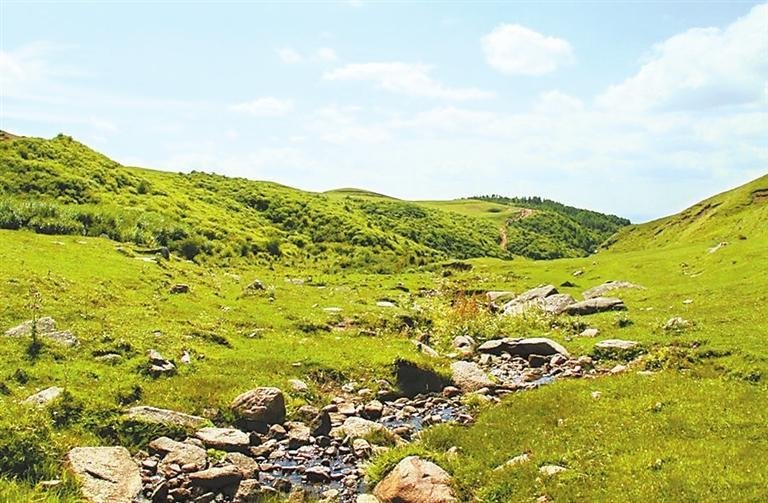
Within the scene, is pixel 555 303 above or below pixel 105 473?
above

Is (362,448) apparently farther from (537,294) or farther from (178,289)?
(537,294)

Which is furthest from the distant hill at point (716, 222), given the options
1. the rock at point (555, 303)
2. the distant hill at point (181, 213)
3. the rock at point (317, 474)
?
the rock at point (317, 474)

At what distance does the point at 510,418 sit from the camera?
2102cm

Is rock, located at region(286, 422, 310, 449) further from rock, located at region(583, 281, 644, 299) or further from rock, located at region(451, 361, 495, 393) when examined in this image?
rock, located at region(583, 281, 644, 299)

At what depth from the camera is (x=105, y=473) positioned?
16.2 meters

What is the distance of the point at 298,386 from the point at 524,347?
1353 centimetres

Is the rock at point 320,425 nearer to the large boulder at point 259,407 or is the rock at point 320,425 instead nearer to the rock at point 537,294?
the large boulder at point 259,407

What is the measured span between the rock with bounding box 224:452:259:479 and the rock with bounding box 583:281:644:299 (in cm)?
4067

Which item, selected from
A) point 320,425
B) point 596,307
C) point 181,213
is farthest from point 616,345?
point 181,213

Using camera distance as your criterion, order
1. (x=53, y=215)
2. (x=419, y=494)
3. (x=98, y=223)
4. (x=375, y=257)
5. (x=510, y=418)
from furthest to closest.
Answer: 1. (x=375, y=257)
2. (x=98, y=223)
3. (x=53, y=215)
4. (x=510, y=418)
5. (x=419, y=494)

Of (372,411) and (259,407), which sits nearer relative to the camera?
(259,407)

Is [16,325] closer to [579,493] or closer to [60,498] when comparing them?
[60,498]

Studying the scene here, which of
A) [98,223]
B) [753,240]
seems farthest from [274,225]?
[753,240]

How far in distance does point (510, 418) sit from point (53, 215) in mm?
50604
